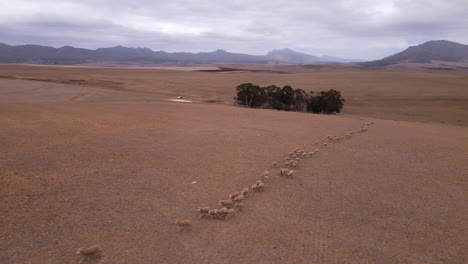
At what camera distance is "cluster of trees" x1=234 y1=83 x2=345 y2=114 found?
3347 cm

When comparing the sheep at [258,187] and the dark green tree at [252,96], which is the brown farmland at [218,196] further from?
the dark green tree at [252,96]

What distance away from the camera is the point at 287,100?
114 ft

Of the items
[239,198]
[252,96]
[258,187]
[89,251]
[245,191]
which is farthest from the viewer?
[252,96]

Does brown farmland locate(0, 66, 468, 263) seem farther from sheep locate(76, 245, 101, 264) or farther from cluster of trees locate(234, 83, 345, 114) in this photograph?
cluster of trees locate(234, 83, 345, 114)

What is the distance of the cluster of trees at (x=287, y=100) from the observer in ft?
110

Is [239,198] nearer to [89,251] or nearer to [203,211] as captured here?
[203,211]

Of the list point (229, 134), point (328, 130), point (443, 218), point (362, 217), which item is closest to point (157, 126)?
point (229, 134)

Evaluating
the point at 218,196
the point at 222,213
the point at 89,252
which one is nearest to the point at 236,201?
the point at 218,196

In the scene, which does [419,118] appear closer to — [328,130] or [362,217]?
[328,130]

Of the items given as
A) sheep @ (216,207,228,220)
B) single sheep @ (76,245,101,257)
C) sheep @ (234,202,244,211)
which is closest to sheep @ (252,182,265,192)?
sheep @ (234,202,244,211)

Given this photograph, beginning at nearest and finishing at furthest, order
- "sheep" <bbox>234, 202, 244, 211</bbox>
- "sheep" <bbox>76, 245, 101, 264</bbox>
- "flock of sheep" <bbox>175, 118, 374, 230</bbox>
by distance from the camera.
A: 1. "sheep" <bbox>76, 245, 101, 264</bbox>
2. "flock of sheep" <bbox>175, 118, 374, 230</bbox>
3. "sheep" <bbox>234, 202, 244, 211</bbox>

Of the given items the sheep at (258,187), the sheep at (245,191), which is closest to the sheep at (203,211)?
the sheep at (245,191)

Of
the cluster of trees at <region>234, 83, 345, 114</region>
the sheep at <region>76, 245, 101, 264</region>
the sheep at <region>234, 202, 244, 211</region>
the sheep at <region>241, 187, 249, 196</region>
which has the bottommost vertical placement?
the sheep at <region>76, 245, 101, 264</region>

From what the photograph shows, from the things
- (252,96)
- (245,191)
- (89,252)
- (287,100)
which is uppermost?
(252,96)
